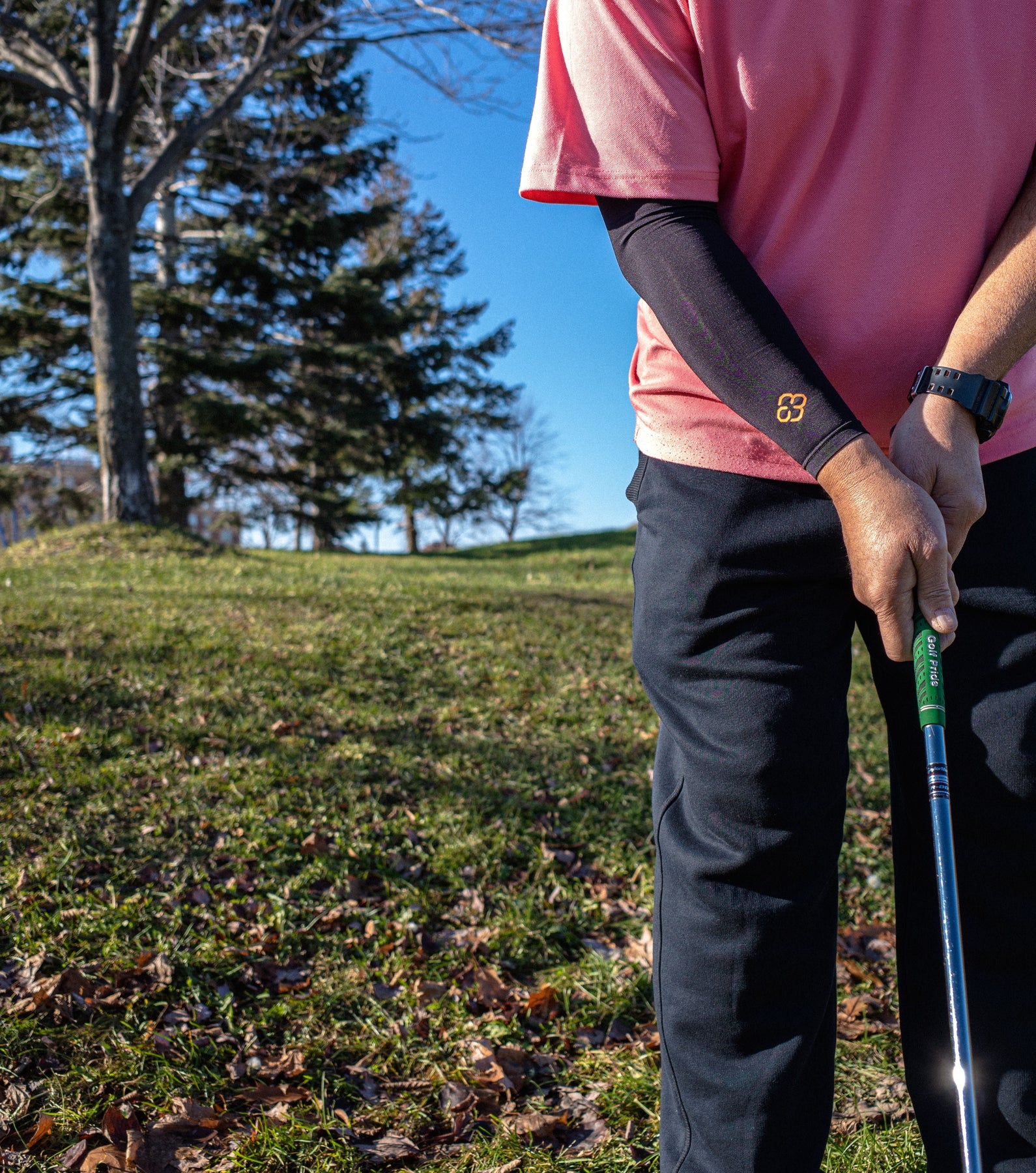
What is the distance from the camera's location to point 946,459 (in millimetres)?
1098

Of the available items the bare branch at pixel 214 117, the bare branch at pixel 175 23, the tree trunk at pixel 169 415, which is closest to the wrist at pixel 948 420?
the bare branch at pixel 214 117

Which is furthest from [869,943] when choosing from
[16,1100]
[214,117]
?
[214,117]

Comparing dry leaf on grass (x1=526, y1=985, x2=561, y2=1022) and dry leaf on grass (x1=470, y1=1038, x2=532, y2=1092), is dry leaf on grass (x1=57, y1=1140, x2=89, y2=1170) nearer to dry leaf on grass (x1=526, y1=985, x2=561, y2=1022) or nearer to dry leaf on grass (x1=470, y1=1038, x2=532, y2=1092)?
dry leaf on grass (x1=470, y1=1038, x2=532, y2=1092)

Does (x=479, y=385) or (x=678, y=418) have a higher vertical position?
(x=479, y=385)

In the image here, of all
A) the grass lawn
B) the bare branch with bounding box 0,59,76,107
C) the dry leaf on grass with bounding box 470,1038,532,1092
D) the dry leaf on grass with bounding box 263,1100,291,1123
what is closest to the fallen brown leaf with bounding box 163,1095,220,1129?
the grass lawn

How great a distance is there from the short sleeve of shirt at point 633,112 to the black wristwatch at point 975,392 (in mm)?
390

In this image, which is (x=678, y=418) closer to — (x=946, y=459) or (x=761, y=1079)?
(x=946, y=459)

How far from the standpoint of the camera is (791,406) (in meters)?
1.09

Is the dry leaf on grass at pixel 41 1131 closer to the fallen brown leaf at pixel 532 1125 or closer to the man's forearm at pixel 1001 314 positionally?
the fallen brown leaf at pixel 532 1125

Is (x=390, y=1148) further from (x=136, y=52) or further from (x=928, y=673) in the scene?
(x=136, y=52)

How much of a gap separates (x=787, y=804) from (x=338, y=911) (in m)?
2.04

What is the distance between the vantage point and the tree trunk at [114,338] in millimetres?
9492

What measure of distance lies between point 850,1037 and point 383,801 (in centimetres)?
190

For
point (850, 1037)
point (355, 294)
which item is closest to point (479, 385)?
point (355, 294)
